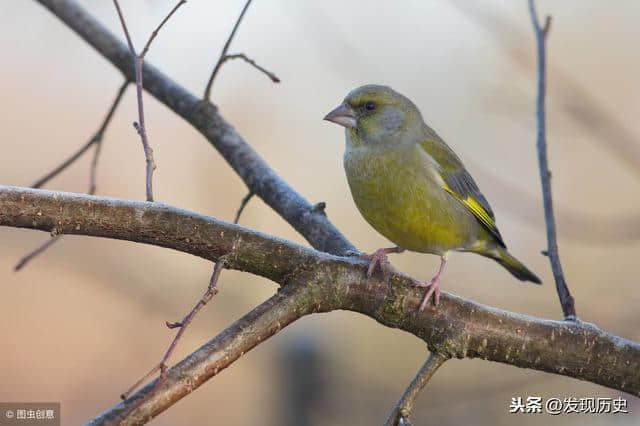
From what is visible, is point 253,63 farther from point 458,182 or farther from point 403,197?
point 458,182

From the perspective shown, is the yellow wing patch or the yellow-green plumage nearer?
the yellow-green plumage

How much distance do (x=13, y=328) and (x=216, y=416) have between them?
7.81 feet

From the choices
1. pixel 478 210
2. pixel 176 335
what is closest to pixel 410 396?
pixel 176 335

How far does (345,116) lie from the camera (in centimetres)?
428

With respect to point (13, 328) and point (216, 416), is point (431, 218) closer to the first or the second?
point (216, 416)

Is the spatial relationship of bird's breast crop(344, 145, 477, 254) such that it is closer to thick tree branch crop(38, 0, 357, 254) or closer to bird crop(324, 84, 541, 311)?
bird crop(324, 84, 541, 311)

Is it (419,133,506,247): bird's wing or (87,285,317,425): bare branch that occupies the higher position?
(419,133,506,247): bird's wing

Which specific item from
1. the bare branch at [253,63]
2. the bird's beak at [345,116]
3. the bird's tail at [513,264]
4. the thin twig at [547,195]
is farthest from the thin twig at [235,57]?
the bird's tail at [513,264]

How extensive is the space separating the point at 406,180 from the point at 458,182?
0.55 metres

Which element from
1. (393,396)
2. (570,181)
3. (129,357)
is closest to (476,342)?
(393,396)

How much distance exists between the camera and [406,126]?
171 inches

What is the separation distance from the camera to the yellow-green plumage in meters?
3.98

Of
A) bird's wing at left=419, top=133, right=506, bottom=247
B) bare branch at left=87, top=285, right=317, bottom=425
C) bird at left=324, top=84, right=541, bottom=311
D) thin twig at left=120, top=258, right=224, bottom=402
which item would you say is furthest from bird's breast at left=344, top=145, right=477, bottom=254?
thin twig at left=120, top=258, right=224, bottom=402

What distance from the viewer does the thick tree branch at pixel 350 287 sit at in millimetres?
2307
